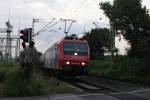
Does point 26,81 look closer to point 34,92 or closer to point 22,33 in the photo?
point 34,92

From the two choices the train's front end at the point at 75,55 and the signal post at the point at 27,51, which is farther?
the train's front end at the point at 75,55

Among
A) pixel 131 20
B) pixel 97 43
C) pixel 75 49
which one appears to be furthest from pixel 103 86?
pixel 97 43

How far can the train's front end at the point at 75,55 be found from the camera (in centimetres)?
3691

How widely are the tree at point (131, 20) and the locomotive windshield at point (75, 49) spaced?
11.8 m

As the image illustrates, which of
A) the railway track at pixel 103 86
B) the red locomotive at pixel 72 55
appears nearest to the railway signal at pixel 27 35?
the railway track at pixel 103 86

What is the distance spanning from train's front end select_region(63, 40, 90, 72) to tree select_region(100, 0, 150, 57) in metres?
A: 11.9

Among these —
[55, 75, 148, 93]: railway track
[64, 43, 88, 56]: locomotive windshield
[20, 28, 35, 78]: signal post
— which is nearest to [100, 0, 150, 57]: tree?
[55, 75, 148, 93]: railway track

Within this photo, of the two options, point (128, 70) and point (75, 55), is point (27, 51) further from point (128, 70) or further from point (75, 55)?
point (128, 70)

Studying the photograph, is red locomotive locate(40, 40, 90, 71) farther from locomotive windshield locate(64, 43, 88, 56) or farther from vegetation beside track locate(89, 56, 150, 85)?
vegetation beside track locate(89, 56, 150, 85)

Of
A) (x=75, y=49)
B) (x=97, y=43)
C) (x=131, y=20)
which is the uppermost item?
(x=97, y=43)

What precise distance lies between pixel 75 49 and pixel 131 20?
15.1 m

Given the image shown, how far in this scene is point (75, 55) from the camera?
3722 cm

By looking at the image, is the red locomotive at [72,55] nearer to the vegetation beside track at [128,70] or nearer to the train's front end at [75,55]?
the train's front end at [75,55]

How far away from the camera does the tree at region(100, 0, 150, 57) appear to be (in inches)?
1956
